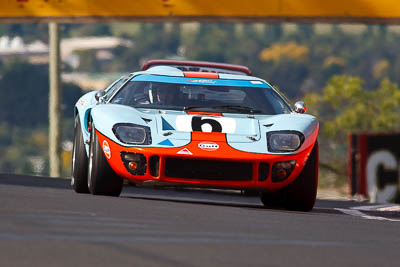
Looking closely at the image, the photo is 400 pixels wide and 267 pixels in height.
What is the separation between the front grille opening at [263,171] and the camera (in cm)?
965

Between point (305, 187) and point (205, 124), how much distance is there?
3.65ft

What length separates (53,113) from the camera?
27844 millimetres

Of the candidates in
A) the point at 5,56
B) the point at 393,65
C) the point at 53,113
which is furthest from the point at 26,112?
the point at 53,113

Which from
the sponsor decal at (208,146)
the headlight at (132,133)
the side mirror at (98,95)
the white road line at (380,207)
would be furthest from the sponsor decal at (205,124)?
the white road line at (380,207)

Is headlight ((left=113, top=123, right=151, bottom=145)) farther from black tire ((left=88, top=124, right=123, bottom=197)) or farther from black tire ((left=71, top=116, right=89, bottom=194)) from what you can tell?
black tire ((left=71, top=116, right=89, bottom=194))

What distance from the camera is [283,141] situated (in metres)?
9.73

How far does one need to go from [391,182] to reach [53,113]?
26.8 feet

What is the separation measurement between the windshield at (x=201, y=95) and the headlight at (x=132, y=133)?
0.70 metres

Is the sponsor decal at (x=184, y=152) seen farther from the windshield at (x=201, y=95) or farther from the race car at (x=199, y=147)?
the windshield at (x=201, y=95)

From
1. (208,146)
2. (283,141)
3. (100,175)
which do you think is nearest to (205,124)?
(208,146)

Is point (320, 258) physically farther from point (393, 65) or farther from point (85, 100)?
point (393, 65)

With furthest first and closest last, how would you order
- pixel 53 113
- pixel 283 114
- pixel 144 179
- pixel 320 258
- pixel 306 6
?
pixel 53 113 → pixel 306 6 → pixel 283 114 → pixel 144 179 → pixel 320 258

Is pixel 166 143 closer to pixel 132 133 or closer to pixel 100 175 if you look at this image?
pixel 132 133

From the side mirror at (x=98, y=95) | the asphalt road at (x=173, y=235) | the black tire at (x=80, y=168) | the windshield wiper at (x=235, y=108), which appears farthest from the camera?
the side mirror at (x=98, y=95)
